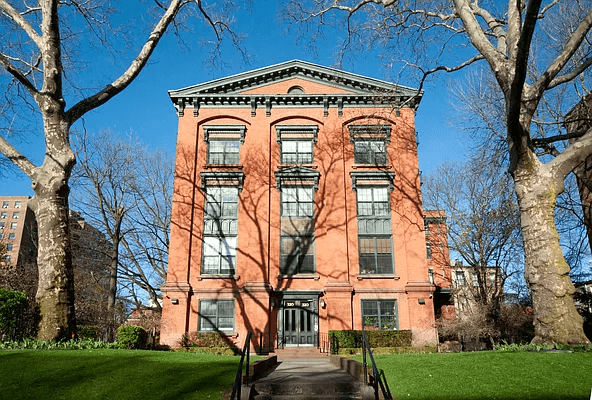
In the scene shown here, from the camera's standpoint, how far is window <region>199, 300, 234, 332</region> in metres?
22.1

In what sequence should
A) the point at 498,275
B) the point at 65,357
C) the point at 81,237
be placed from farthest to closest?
the point at 81,237 → the point at 498,275 → the point at 65,357

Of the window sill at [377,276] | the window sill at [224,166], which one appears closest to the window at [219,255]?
the window sill at [224,166]

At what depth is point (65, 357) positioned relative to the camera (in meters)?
9.69

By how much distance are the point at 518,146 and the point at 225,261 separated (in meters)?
16.0

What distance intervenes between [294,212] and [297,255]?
2.48 meters

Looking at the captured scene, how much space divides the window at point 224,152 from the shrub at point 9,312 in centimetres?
1424

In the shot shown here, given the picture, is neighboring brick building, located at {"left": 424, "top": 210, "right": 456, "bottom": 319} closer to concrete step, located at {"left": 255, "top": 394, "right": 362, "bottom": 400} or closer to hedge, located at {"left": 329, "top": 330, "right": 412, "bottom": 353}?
hedge, located at {"left": 329, "top": 330, "right": 412, "bottom": 353}

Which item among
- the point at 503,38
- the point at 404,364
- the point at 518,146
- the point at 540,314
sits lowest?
the point at 404,364

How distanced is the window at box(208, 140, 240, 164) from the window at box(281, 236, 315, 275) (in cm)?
576

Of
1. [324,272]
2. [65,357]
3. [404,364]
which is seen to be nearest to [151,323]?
[324,272]

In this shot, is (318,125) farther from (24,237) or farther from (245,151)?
(24,237)

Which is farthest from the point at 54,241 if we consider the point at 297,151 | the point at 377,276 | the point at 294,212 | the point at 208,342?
the point at 377,276

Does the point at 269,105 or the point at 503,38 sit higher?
the point at 269,105

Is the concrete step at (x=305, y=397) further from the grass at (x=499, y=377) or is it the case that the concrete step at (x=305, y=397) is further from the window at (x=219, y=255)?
the window at (x=219, y=255)
